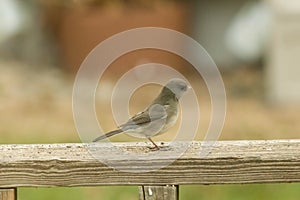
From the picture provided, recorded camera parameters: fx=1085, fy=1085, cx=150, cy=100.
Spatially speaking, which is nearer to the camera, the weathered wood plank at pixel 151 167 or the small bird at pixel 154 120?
the weathered wood plank at pixel 151 167

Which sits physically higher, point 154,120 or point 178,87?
point 178,87

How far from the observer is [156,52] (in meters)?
12.3

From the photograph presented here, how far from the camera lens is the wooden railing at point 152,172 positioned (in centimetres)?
315

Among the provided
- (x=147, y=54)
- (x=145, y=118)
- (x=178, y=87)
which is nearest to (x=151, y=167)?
(x=145, y=118)

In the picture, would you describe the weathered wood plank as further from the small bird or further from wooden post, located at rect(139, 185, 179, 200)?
the small bird

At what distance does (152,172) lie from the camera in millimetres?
3158

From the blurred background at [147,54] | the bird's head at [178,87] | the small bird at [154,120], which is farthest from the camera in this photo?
the blurred background at [147,54]

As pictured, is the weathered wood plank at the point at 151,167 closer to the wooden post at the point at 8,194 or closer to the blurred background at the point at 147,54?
the wooden post at the point at 8,194

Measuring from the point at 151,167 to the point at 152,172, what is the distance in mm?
20

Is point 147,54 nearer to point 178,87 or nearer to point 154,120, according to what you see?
point 178,87

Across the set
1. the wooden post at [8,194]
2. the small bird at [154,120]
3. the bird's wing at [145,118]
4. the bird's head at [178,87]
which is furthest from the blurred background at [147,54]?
the wooden post at [8,194]

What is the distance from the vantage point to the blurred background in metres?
10.5

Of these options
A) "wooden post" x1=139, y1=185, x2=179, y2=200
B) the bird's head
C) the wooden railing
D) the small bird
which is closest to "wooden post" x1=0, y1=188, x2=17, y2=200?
the wooden railing

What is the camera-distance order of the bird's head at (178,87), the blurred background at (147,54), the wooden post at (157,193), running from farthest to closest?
the blurred background at (147,54) < the bird's head at (178,87) < the wooden post at (157,193)
